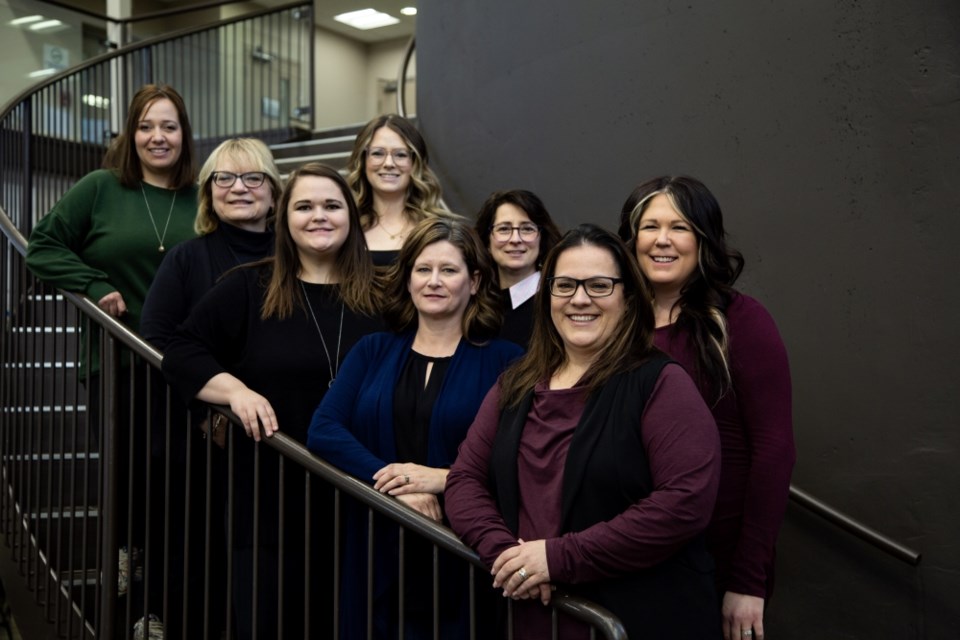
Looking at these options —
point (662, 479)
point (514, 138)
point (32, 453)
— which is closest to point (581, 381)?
point (662, 479)

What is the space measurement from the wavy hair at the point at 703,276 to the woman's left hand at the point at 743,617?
Answer: 1.37ft

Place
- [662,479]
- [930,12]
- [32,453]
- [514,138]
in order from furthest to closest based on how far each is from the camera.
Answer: [514,138] → [32,453] → [930,12] → [662,479]

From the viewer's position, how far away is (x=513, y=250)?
2.87m

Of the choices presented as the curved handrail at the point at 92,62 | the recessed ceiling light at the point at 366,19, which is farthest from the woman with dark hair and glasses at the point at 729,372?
the recessed ceiling light at the point at 366,19

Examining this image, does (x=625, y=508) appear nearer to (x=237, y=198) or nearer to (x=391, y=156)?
(x=237, y=198)

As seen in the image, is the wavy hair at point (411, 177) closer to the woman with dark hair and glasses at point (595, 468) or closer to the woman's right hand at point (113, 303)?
the woman's right hand at point (113, 303)

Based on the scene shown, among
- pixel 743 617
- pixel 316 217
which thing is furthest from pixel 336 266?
pixel 743 617

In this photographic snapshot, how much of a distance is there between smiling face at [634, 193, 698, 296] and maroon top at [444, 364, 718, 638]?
33 cm

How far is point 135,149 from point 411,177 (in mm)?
984

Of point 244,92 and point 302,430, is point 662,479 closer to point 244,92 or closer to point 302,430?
point 302,430

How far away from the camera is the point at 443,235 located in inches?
92.3

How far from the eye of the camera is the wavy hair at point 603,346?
6.02ft

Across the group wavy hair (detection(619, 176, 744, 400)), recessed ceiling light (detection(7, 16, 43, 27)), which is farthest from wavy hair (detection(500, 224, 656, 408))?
recessed ceiling light (detection(7, 16, 43, 27))

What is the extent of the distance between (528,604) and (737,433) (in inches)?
22.5
